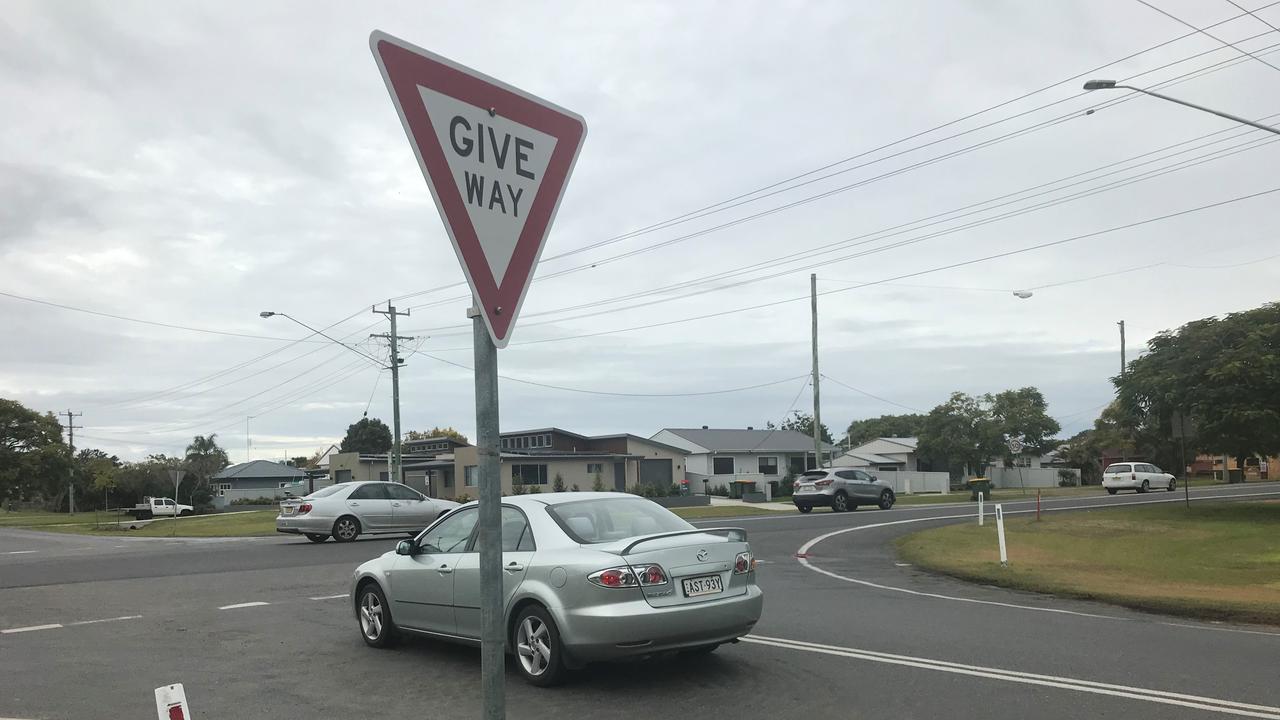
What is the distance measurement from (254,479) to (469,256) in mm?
106316

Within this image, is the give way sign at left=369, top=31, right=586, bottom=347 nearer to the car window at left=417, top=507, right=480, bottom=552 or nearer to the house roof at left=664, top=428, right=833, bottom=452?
the car window at left=417, top=507, right=480, bottom=552

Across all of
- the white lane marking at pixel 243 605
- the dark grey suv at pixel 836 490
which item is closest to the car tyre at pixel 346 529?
the white lane marking at pixel 243 605

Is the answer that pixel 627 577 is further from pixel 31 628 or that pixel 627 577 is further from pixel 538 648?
pixel 31 628

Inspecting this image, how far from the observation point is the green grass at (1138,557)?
12.7m

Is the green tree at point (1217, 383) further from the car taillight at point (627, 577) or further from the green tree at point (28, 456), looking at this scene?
the green tree at point (28, 456)

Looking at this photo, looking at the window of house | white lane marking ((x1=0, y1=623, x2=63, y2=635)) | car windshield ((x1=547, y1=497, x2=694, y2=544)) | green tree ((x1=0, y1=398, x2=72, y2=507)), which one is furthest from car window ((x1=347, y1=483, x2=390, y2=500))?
green tree ((x1=0, y1=398, x2=72, y2=507))

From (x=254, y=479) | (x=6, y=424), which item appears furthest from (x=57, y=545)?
(x=254, y=479)

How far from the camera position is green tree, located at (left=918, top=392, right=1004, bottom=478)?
2645 inches

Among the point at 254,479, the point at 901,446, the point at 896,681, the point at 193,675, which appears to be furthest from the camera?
the point at 254,479

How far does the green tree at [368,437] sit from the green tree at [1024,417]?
220 feet

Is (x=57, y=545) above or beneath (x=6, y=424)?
beneath

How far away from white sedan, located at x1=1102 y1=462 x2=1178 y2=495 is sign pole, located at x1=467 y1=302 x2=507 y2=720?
52015 mm

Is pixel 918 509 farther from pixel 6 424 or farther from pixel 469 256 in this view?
pixel 6 424

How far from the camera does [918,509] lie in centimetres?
3669
